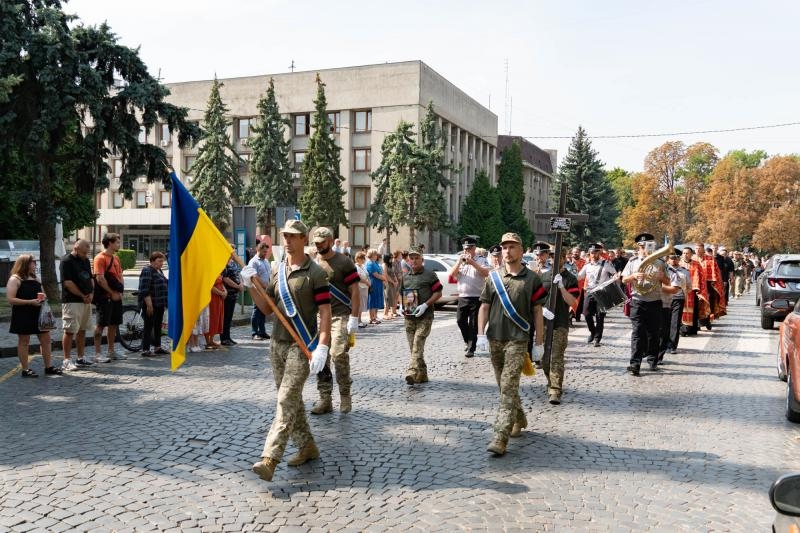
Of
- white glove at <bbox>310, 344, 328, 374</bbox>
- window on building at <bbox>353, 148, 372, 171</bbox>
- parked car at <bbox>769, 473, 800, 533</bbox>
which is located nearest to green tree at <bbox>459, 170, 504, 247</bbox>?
window on building at <bbox>353, 148, 372, 171</bbox>

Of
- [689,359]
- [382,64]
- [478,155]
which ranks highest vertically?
[382,64]

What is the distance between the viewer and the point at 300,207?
181 feet

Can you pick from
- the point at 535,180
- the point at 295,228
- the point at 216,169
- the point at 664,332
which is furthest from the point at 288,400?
the point at 535,180

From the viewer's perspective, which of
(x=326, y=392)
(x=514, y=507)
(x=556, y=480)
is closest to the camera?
(x=514, y=507)

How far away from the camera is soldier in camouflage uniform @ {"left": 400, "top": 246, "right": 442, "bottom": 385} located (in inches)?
368

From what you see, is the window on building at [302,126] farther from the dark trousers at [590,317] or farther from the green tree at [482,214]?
the dark trousers at [590,317]

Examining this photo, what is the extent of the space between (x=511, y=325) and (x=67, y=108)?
1619 cm

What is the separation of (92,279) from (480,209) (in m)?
52.4

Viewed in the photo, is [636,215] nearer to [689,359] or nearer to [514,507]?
[689,359]

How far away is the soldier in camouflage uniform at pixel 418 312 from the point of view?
934cm

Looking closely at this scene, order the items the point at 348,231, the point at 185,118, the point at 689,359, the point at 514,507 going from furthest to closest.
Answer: the point at 348,231 → the point at 185,118 → the point at 689,359 → the point at 514,507

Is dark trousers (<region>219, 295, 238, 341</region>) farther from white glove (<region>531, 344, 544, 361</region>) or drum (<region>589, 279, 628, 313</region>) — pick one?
white glove (<region>531, 344, 544, 361</region>)

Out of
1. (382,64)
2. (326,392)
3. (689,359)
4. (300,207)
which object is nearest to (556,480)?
(326,392)

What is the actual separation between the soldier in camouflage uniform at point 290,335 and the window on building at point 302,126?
56.3 m
